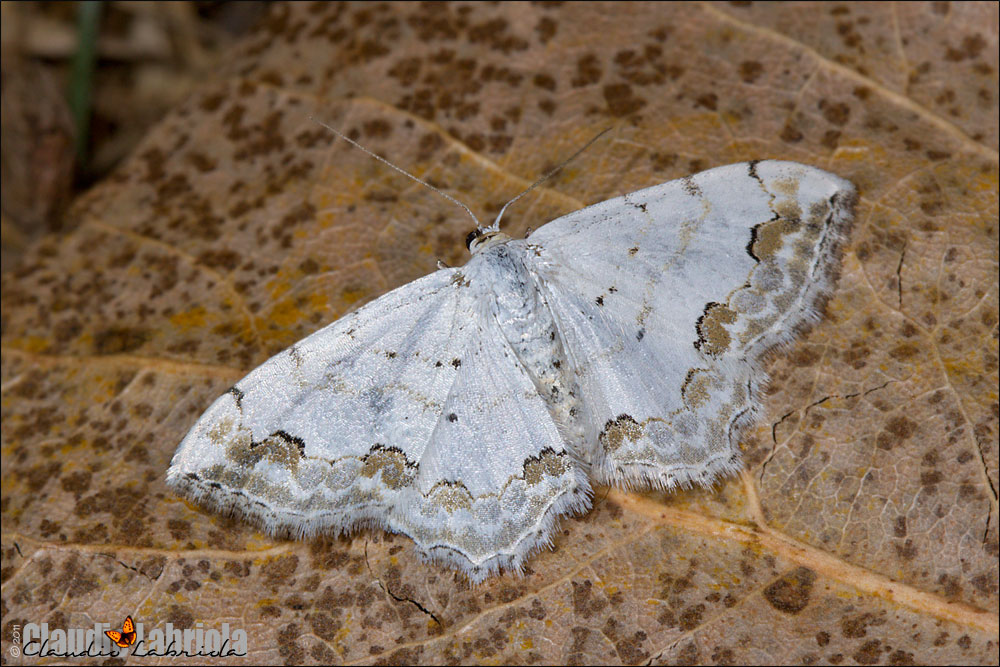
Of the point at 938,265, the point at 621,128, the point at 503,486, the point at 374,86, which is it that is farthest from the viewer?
the point at 374,86

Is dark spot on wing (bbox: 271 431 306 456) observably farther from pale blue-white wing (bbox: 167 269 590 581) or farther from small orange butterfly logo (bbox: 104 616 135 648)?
small orange butterfly logo (bbox: 104 616 135 648)

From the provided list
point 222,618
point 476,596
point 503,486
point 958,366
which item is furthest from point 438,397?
point 958,366

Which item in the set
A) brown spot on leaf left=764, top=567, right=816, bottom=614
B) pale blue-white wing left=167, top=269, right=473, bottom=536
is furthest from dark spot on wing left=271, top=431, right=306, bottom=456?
brown spot on leaf left=764, top=567, right=816, bottom=614

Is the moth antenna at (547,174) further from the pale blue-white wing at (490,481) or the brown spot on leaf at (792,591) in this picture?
the brown spot on leaf at (792,591)

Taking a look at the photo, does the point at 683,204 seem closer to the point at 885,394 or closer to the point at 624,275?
the point at 624,275

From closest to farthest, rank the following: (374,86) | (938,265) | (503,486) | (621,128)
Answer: (503,486) < (938,265) < (621,128) < (374,86)

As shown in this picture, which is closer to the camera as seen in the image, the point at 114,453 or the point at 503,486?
the point at 503,486

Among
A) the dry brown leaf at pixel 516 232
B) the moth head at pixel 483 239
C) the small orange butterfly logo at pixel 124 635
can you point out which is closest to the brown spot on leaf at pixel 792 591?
the dry brown leaf at pixel 516 232
